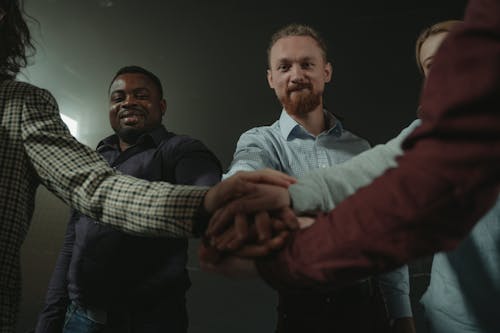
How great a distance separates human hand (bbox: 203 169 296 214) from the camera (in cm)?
81

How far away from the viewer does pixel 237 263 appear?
2.43ft

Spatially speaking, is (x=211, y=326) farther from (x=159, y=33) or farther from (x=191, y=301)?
(x=159, y=33)

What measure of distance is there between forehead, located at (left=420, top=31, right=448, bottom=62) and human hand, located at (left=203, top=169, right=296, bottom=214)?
0.82m

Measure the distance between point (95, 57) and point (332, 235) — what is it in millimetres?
4411

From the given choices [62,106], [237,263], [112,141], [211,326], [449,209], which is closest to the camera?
[449,209]

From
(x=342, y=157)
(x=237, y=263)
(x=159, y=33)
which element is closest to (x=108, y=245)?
(x=237, y=263)

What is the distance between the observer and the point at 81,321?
129 cm

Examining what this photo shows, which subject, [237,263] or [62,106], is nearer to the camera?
[237,263]

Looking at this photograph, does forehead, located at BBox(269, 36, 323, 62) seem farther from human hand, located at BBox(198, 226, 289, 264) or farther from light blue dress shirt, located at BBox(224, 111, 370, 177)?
human hand, located at BBox(198, 226, 289, 264)

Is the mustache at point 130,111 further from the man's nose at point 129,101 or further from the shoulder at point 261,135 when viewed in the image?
the shoulder at point 261,135

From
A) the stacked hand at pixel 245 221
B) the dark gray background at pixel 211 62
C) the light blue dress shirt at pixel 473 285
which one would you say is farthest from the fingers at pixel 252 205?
the dark gray background at pixel 211 62

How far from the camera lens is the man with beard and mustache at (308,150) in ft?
3.51

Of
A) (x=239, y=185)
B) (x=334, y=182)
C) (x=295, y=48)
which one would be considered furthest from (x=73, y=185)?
(x=295, y=48)

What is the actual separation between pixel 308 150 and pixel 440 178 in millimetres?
960
